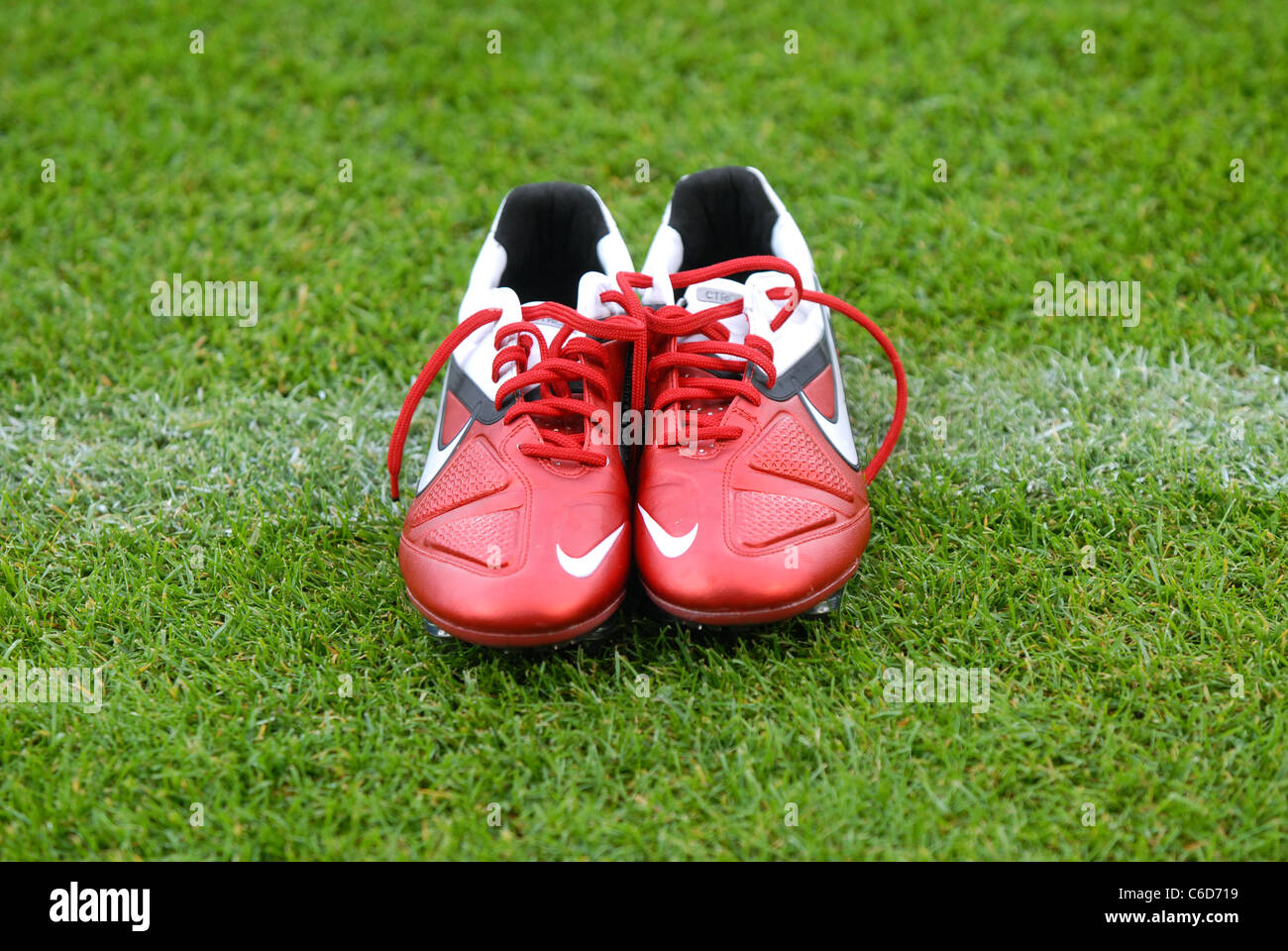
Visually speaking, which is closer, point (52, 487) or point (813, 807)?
point (813, 807)

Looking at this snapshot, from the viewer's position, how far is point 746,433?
7.61 feet

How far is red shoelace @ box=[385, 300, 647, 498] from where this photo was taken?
2.30 m

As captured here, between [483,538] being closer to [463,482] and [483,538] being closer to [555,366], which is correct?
[463,482]

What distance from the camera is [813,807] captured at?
200 cm

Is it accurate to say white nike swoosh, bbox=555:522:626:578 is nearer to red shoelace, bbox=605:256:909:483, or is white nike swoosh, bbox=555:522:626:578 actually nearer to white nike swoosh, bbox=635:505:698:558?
white nike swoosh, bbox=635:505:698:558

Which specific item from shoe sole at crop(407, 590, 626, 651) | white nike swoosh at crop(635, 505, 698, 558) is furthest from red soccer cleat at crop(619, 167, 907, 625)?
shoe sole at crop(407, 590, 626, 651)

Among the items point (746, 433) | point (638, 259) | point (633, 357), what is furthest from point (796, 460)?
point (638, 259)

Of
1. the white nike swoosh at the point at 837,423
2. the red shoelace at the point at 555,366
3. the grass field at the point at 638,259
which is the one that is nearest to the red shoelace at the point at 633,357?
the red shoelace at the point at 555,366

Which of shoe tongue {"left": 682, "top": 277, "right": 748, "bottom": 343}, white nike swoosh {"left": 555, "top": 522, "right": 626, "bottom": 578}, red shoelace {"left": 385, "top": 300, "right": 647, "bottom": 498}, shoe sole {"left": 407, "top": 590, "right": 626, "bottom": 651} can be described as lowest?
shoe sole {"left": 407, "top": 590, "right": 626, "bottom": 651}

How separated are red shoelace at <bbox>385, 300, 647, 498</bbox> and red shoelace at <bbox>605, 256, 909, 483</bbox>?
6 centimetres

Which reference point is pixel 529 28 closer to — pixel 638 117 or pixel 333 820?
pixel 638 117

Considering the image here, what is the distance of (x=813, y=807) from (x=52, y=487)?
7.25 ft

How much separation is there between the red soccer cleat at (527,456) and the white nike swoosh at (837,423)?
1.41ft
